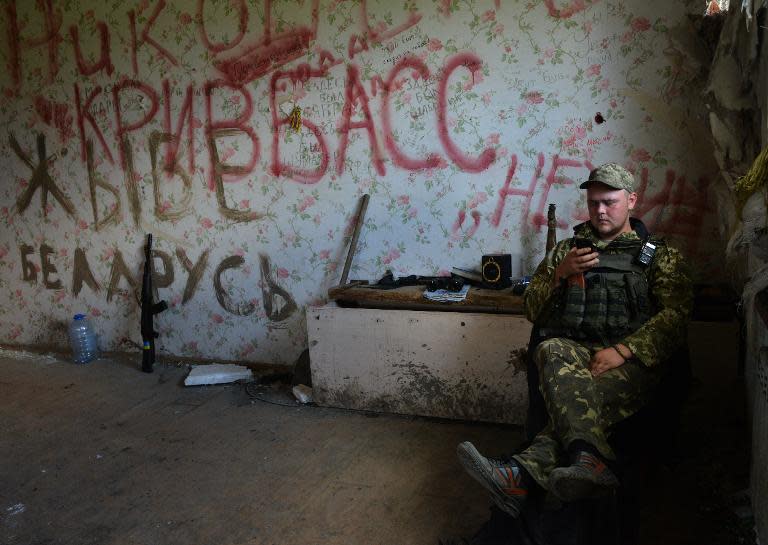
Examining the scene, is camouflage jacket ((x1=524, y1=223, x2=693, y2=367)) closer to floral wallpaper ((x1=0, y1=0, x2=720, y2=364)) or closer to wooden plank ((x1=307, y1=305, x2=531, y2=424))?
wooden plank ((x1=307, y1=305, x2=531, y2=424))

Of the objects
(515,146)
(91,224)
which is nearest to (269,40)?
(515,146)

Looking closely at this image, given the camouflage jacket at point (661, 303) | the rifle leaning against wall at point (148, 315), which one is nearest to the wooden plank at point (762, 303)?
the camouflage jacket at point (661, 303)

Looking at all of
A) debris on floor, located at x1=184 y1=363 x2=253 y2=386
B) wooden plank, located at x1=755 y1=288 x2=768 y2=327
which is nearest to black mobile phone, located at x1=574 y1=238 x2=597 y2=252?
wooden plank, located at x1=755 y1=288 x2=768 y2=327

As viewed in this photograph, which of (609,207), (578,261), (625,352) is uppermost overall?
(609,207)

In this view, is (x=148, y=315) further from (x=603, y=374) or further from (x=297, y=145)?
(x=603, y=374)

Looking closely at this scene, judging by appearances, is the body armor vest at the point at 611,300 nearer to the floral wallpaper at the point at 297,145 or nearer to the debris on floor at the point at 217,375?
the floral wallpaper at the point at 297,145

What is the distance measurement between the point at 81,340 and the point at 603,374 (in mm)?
3783

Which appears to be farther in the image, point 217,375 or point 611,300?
point 217,375

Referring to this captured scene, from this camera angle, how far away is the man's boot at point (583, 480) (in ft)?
5.29

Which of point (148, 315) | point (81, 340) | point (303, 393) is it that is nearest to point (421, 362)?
point (303, 393)

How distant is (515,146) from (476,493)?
176 cm

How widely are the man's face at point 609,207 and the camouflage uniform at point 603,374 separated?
47mm

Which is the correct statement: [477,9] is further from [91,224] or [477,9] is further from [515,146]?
[91,224]

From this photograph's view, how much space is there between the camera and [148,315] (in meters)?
3.87
